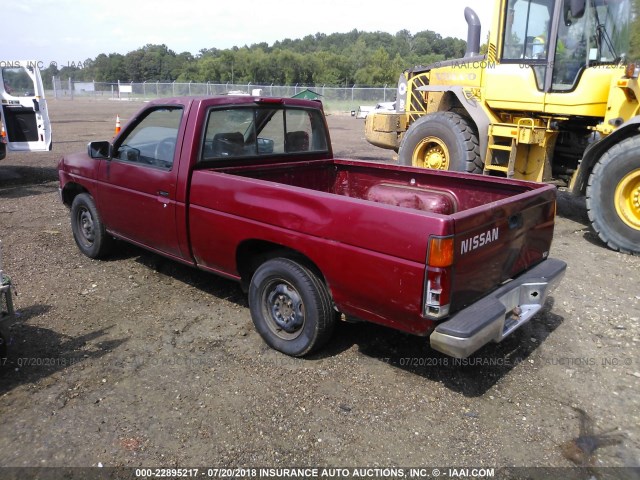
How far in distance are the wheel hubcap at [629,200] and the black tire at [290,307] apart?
4.47m

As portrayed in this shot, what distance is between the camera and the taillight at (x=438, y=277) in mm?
2881

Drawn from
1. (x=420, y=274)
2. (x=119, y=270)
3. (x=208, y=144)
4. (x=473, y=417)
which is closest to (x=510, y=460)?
(x=473, y=417)

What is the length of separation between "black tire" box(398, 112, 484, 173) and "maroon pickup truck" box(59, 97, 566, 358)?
3363 millimetres

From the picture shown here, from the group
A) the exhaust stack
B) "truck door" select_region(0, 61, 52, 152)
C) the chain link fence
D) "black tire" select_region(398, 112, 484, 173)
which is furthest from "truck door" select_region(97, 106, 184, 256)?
the chain link fence

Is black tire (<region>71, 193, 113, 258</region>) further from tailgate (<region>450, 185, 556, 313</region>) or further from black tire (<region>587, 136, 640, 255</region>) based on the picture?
black tire (<region>587, 136, 640, 255</region>)

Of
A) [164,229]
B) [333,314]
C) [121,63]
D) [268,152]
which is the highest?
[121,63]

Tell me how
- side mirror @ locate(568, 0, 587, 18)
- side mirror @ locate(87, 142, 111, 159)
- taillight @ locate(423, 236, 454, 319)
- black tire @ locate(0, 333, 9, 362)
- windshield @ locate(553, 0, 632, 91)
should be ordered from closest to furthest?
1. taillight @ locate(423, 236, 454, 319)
2. black tire @ locate(0, 333, 9, 362)
3. side mirror @ locate(87, 142, 111, 159)
4. side mirror @ locate(568, 0, 587, 18)
5. windshield @ locate(553, 0, 632, 91)

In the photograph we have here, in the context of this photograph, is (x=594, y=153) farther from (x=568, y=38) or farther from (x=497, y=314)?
(x=497, y=314)

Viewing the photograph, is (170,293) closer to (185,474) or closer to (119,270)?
(119,270)

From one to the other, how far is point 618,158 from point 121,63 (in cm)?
9729

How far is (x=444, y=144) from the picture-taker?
843 centimetres

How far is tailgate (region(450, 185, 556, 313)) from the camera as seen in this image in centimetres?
304

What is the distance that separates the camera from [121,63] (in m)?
90.6

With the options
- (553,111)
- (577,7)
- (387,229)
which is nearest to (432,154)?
(553,111)
